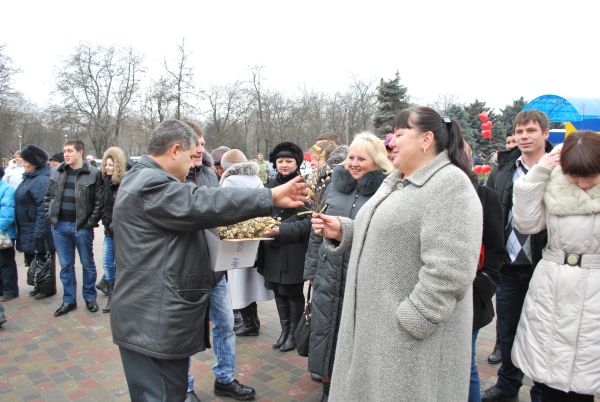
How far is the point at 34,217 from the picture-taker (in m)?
6.55

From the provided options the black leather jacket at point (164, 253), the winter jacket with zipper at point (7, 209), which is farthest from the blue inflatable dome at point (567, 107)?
the black leather jacket at point (164, 253)

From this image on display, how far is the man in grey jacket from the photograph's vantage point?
2.16 m

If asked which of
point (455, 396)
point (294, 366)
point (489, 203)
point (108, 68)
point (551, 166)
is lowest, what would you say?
point (294, 366)

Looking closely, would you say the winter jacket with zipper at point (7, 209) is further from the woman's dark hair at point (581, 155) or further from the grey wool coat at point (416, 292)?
the woman's dark hair at point (581, 155)

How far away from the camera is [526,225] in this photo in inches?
114

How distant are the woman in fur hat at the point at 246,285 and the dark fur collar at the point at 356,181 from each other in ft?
5.14

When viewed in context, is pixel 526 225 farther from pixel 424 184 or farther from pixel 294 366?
pixel 294 366

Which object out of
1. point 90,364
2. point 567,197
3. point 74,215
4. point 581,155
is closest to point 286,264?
point 90,364

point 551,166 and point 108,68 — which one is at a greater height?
point 108,68

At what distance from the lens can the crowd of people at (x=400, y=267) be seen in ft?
6.48

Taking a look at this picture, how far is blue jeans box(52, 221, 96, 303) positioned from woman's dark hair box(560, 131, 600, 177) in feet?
18.6

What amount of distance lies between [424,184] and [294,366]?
9.68 ft

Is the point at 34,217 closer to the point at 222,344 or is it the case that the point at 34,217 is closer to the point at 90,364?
the point at 90,364

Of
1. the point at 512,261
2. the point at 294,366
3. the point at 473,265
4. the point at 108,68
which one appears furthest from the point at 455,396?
the point at 108,68
